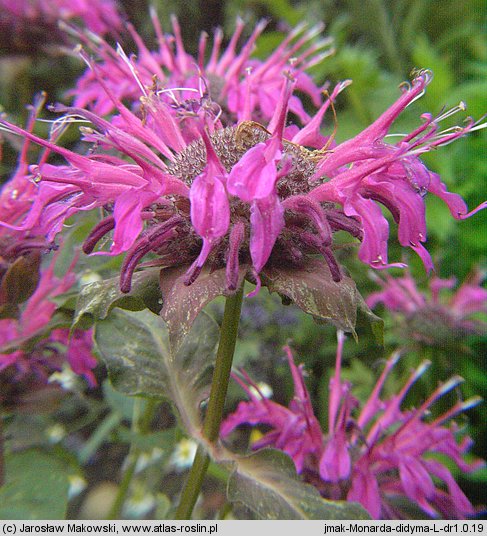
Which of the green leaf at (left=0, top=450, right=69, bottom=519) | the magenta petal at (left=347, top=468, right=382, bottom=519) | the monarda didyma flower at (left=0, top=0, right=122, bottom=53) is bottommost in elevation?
the magenta petal at (left=347, top=468, right=382, bottom=519)

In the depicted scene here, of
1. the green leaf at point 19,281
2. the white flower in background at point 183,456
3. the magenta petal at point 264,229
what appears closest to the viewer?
the magenta petal at point 264,229

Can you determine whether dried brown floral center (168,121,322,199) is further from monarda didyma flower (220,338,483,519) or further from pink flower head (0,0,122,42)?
pink flower head (0,0,122,42)

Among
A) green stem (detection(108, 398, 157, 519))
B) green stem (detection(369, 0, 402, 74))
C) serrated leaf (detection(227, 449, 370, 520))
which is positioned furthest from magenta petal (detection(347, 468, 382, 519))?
green stem (detection(369, 0, 402, 74))

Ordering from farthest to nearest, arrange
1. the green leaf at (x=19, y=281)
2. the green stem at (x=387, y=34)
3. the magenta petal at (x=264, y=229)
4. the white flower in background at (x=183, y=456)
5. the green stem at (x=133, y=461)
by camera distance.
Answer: the green stem at (x=387, y=34) → the white flower in background at (x=183, y=456) → the green stem at (x=133, y=461) → the green leaf at (x=19, y=281) → the magenta petal at (x=264, y=229)

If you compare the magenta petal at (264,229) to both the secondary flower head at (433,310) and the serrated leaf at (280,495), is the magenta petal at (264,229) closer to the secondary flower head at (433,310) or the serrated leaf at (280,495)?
the serrated leaf at (280,495)

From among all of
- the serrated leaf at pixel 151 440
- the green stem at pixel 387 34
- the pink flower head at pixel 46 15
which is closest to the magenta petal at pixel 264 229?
the serrated leaf at pixel 151 440

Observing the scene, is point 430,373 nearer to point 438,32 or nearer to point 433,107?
point 433,107

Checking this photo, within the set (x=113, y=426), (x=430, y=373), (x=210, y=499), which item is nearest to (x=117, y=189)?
(x=113, y=426)
